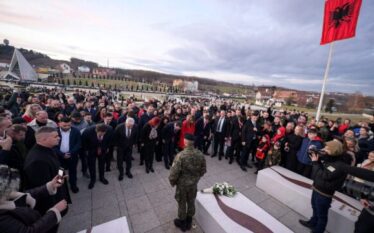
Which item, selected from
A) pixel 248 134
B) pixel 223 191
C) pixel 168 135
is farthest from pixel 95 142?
pixel 248 134

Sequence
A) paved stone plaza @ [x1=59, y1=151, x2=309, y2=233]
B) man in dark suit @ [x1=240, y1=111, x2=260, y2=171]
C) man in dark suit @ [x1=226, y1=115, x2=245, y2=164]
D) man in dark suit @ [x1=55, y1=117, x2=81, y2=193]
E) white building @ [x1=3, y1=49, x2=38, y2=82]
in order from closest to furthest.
Result: 1. paved stone plaza @ [x1=59, y1=151, x2=309, y2=233]
2. man in dark suit @ [x1=55, y1=117, x2=81, y2=193]
3. man in dark suit @ [x1=240, y1=111, x2=260, y2=171]
4. man in dark suit @ [x1=226, y1=115, x2=245, y2=164]
5. white building @ [x1=3, y1=49, x2=38, y2=82]

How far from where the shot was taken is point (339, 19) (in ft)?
25.8

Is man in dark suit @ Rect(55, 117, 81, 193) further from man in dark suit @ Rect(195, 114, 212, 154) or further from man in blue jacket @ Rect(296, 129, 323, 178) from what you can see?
man in blue jacket @ Rect(296, 129, 323, 178)

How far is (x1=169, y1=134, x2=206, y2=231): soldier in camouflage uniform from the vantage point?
9.56 feet

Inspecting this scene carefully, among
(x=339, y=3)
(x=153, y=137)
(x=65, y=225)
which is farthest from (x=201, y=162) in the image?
(x=339, y=3)

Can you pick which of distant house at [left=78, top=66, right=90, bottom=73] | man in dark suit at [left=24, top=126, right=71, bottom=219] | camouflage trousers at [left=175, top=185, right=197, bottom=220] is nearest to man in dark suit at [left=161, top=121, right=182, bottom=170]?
camouflage trousers at [left=175, top=185, right=197, bottom=220]

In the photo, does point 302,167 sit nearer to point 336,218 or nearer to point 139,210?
point 336,218

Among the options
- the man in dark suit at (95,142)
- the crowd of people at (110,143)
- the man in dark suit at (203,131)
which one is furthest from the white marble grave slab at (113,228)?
the man in dark suit at (203,131)

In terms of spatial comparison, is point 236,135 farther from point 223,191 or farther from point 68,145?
point 68,145

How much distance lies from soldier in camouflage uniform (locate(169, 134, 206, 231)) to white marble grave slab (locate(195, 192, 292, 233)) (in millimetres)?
367

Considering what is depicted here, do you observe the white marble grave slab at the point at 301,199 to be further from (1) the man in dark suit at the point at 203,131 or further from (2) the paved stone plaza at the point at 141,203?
(1) the man in dark suit at the point at 203,131

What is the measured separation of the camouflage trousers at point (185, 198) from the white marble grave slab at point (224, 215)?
299mm

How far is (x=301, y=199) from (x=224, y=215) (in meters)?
2.33

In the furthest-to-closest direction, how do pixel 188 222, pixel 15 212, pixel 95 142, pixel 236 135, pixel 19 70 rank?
pixel 19 70, pixel 236 135, pixel 95 142, pixel 188 222, pixel 15 212
